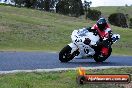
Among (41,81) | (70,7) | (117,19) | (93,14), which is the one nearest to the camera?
(41,81)

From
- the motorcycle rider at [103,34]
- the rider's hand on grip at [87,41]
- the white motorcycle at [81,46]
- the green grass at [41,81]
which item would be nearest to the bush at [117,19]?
the motorcycle rider at [103,34]

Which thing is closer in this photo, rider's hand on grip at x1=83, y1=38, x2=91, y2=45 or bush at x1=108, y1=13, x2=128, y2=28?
rider's hand on grip at x1=83, y1=38, x2=91, y2=45

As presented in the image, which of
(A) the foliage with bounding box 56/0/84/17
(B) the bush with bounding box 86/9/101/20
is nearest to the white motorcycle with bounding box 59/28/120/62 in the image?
(A) the foliage with bounding box 56/0/84/17

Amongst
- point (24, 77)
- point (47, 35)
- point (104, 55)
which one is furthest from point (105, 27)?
point (47, 35)

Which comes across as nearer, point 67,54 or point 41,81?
point 41,81

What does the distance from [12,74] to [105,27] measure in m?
6.09

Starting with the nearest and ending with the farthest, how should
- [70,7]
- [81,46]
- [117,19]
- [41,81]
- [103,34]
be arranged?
[41,81] < [81,46] < [103,34] < [70,7] < [117,19]


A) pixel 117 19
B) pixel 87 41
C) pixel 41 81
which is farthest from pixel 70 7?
pixel 41 81

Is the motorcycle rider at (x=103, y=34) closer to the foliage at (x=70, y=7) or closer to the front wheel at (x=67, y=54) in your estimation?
the front wheel at (x=67, y=54)

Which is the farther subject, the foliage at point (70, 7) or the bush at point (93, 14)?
the bush at point (93, 14)

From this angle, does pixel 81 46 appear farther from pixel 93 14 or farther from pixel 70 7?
pixel 93 14

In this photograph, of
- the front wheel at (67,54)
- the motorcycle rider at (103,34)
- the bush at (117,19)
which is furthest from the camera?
the bush at (117,19)

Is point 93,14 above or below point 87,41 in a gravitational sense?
below

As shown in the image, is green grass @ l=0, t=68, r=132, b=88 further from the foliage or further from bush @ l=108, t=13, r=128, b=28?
bush @ l=108, t=13, r=128, b=28
